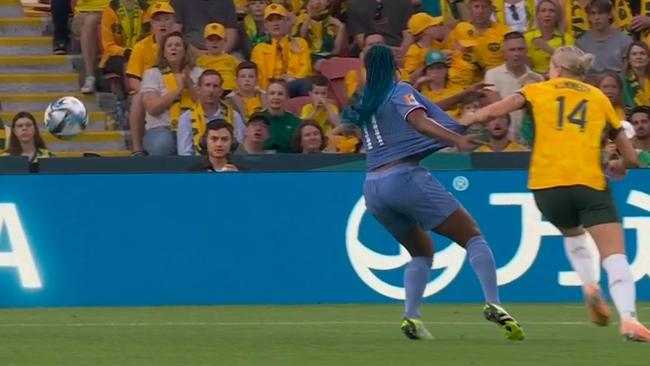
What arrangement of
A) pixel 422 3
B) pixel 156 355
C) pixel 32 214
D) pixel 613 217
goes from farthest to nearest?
pixel 422 3 < pixel 32 214 < pixel 613 217 < pixel 156 355

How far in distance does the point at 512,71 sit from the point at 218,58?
127 inches

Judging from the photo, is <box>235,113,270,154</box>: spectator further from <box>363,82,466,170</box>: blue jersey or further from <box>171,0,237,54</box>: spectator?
<box>363,82,466,170</box>: blue jersey

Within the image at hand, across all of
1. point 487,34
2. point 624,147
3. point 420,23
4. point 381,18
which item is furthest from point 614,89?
point 624,147

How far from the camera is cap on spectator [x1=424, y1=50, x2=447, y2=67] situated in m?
17.8

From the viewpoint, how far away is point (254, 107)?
18344mm

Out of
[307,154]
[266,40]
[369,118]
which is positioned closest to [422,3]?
[266,40]

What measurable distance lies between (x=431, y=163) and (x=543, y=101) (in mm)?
4864

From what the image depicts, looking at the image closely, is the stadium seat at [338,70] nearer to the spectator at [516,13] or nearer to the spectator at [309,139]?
the spectator at [516,13]

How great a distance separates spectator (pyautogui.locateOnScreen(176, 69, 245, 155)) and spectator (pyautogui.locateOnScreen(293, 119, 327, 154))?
932mm

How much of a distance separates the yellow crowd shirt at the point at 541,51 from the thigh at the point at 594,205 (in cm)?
787

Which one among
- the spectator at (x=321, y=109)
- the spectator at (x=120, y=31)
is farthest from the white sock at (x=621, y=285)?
the spectator at (x=120, y=31)

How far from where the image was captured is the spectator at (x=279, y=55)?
19.0 meters

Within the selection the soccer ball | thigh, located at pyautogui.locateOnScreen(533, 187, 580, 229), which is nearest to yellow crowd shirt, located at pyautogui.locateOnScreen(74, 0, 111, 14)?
the soccer ball

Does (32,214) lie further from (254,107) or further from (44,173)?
(254,107)
